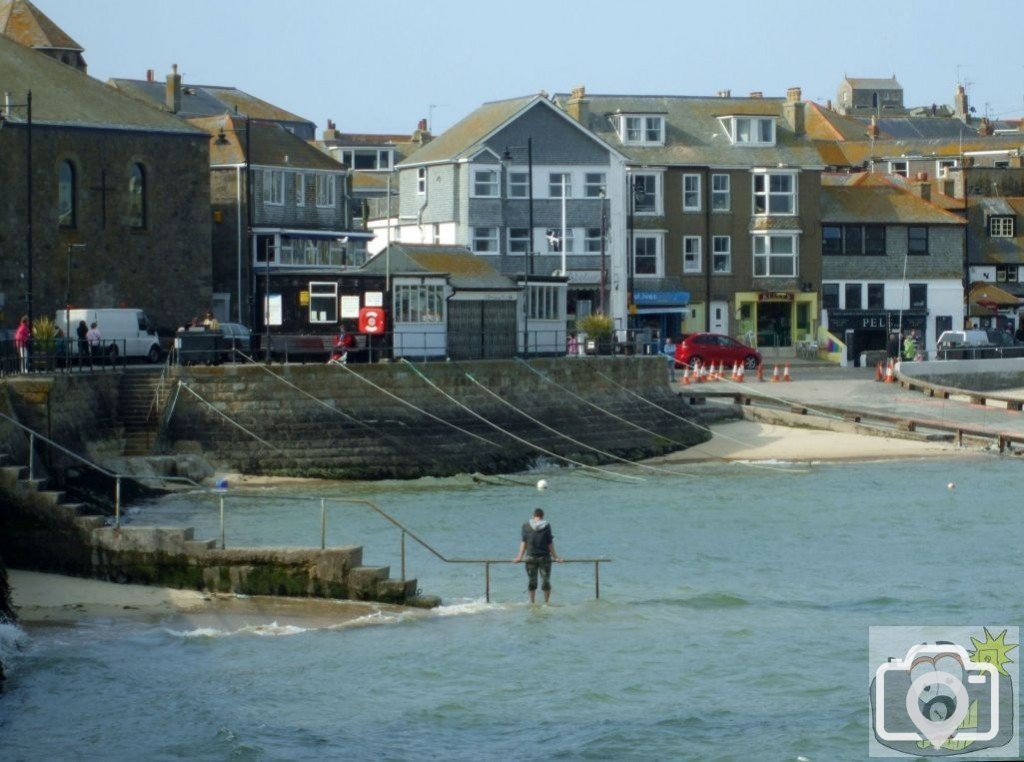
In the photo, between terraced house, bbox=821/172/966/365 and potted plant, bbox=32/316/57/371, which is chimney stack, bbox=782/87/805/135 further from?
potted plant, bbox=32/316/57/371

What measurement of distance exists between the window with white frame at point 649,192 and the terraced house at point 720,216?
0.04m

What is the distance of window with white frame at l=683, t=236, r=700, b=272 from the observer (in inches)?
2889

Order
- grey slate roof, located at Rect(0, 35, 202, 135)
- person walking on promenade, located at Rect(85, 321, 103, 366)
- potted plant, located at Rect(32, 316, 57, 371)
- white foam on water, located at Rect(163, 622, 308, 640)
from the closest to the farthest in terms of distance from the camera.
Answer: white foam on water, located at Rect(163, 622, 308, 640), potted plant, located at Rect(32, 316, 57, 371), person walking on promenade, located at Rect(85, 321, 103, 366), grey slate roof, located at Rect(0, 35, 202, 135)

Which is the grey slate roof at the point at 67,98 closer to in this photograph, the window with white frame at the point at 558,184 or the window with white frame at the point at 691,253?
the window with white frame at the point at 558,184

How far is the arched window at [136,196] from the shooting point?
186 feet

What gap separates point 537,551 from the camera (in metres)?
27.0

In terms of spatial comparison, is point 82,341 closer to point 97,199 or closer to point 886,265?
point 97,199

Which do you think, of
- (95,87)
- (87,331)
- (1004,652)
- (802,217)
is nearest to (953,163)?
(802,217)

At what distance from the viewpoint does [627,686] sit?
23500mm

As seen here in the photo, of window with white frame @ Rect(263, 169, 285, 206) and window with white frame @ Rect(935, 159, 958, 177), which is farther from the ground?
window with white frame @ Rect(935, 159, 958, 177)

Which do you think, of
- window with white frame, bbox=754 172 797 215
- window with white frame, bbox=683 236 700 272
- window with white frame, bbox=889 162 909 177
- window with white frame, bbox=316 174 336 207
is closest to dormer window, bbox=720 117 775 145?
window with white frame, bbox=754 172 797 215

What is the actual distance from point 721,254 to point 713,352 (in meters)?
12.3

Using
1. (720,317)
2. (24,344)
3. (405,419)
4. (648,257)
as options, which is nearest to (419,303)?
(405,419)

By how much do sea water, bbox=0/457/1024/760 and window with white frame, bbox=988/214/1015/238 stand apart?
5275cm
